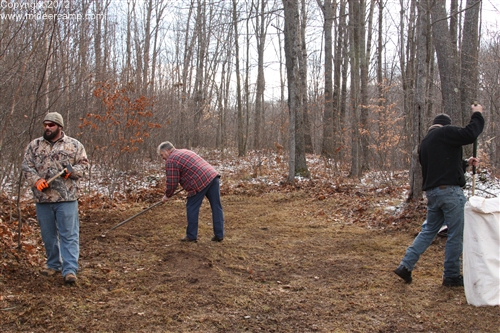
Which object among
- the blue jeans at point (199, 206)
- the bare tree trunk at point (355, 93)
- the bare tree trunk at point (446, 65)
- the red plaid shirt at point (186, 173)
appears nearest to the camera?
the red plaid shirt at point (186, 173)

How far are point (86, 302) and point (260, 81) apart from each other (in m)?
22.0

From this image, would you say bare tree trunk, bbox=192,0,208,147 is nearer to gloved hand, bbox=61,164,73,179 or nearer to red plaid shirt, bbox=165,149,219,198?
red plaid shirt, bbox=165,149,219,198

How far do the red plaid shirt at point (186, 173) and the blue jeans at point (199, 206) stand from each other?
0.39 feet

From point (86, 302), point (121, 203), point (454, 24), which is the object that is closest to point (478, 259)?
point (86, 302)

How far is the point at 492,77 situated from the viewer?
48.4ft

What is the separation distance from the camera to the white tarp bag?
395 cm

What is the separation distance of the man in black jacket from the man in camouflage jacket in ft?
13.0

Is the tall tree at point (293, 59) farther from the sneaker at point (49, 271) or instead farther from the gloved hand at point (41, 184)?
the gloved hand at point (41, 184)

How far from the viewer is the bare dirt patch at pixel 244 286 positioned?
3816 millimetres

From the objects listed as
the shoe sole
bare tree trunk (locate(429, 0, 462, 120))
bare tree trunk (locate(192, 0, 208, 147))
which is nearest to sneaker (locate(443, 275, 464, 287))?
the shoe sole

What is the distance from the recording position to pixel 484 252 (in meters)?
3.96

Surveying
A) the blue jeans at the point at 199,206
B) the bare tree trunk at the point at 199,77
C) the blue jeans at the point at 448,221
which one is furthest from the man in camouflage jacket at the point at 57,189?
the bare tree trunk at the point at 199,77

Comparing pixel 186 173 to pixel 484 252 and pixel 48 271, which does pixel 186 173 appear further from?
pixel 484 252

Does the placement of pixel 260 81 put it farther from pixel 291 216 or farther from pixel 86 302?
pixel 86 302
